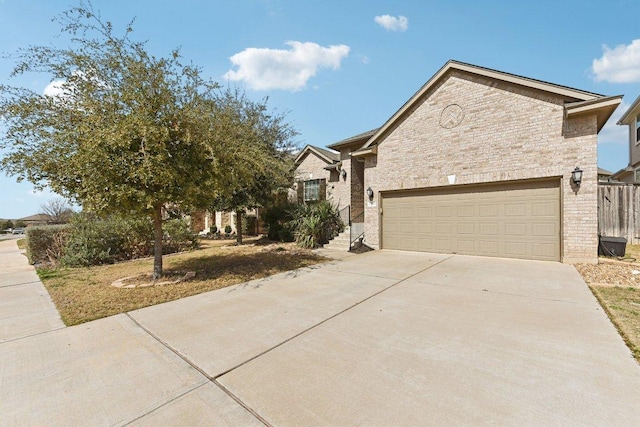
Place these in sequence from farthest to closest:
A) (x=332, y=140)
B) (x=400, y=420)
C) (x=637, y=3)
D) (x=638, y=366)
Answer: (x=332, y=140) < (x=637, y=3) < (x=638, y=366) < (x=400, y=420)

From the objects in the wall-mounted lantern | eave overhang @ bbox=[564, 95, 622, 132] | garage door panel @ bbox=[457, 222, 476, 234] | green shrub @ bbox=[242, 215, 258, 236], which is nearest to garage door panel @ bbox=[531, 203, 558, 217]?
garage door panel @ bbox=[457, 222, 476, 234]

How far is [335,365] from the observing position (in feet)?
9.32

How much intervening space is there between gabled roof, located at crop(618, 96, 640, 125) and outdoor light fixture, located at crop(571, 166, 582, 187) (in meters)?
12.2

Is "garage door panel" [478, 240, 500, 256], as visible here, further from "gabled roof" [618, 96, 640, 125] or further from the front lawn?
"gabled roof" [618, 96, 640, 125]

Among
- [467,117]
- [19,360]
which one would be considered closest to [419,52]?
[467,117]

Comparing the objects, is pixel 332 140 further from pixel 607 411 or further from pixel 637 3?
pixel 607 411

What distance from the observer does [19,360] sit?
3.11 meters

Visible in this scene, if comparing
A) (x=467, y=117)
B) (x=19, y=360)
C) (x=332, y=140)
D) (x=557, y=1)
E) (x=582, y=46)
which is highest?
(x=557, y=1)

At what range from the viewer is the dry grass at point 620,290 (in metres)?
3.54

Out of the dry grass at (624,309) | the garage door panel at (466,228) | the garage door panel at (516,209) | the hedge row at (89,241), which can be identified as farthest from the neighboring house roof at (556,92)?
the hedge row at (89,241)

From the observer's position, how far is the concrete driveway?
7.22 feet

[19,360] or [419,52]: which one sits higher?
[419,52]

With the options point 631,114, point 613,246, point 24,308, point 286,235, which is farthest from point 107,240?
point 631,114

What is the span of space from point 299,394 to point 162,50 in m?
6.98
